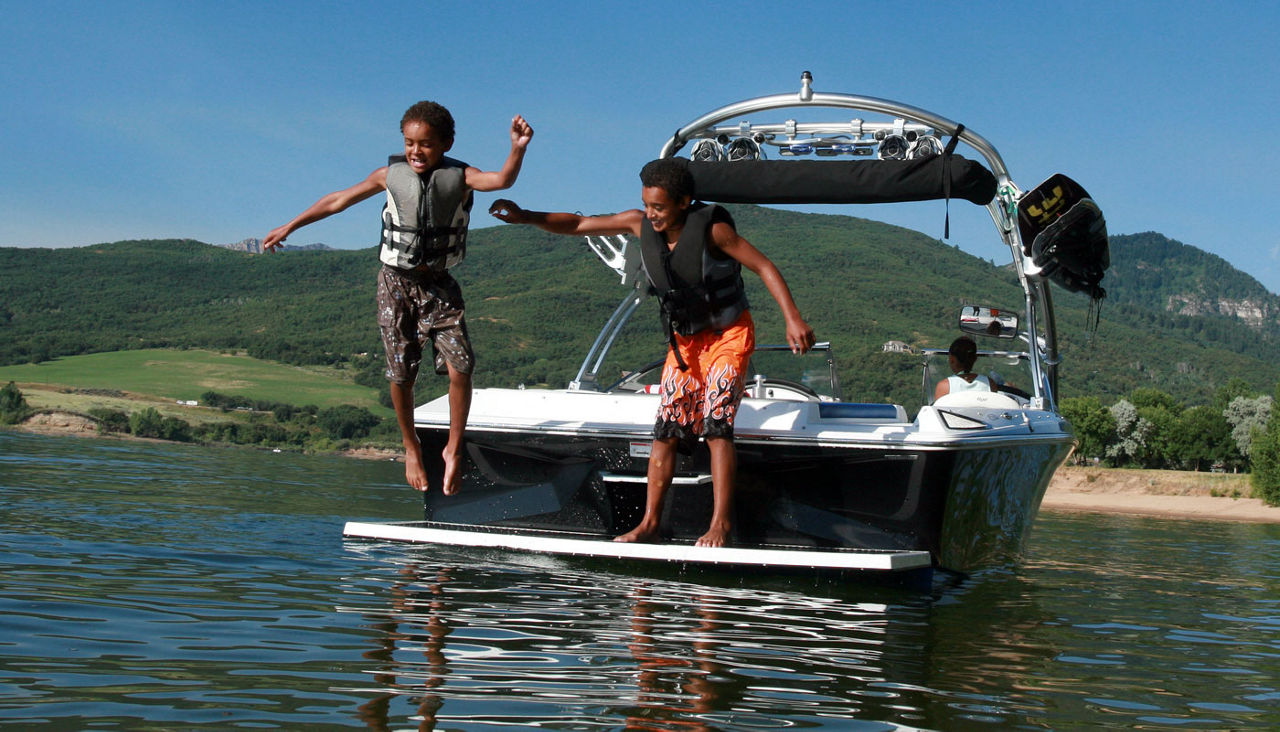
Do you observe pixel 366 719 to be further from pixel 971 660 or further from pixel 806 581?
pixel 806 581

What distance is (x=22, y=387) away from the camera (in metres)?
69.9

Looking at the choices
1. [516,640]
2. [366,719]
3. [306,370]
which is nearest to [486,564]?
[516,640]

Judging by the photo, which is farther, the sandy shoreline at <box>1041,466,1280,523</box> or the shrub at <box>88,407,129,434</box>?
the shrub at <box>88,407,129,434</box>

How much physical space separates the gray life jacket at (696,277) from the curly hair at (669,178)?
13 cm

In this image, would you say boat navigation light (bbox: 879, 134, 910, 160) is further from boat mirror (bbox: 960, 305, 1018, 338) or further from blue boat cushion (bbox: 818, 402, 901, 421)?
blue boat cushion (bbox: 818, 402, 901, 421)

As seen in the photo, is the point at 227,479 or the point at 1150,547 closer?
the point at 1150,547

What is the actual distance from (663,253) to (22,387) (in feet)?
243

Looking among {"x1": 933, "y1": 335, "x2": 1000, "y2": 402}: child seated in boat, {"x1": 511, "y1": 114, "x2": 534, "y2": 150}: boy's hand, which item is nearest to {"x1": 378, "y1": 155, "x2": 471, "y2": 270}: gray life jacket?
{"x1": 511, "y1": 114, "x2": 534, "y2": 150}: boy's hand

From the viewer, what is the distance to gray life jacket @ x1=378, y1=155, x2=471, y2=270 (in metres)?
5.36

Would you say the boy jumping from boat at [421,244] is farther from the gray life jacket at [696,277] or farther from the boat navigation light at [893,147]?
the boat navigation light at [893,147]

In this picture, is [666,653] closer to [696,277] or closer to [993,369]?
[696,277]

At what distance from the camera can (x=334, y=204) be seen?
555 cm

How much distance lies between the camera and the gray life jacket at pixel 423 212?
17.6ft

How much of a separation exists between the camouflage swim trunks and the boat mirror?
12.4 feet
